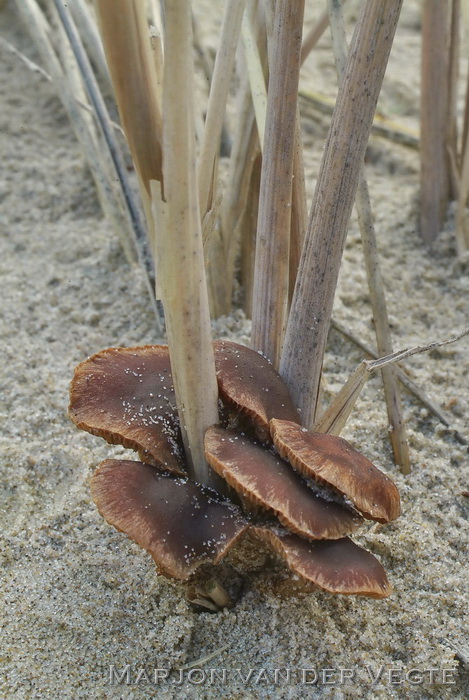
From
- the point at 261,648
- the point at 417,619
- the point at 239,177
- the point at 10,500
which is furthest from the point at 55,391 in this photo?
the point at 417,619

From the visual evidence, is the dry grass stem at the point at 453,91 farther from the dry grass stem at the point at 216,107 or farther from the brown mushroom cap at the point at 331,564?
the brown mushroom cap at the point at 331,564

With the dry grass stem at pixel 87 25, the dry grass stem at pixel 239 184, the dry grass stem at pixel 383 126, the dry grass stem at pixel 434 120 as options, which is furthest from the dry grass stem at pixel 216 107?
the dry grass stem at pixel 383 126

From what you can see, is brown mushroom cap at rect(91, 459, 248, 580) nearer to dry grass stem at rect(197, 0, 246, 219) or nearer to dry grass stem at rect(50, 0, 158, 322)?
dry grass stem at rect(197, 0, 246, 219)

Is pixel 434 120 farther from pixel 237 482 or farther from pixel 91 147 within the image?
pixel 237 482

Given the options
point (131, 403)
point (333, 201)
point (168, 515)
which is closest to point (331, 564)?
point (168, 515)

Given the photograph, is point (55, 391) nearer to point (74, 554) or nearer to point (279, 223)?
point (74, 554)

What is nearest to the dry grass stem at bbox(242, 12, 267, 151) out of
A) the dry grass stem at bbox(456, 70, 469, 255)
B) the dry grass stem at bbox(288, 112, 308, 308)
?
the dry grass stem at bbox(288, 112, 308, 308)
